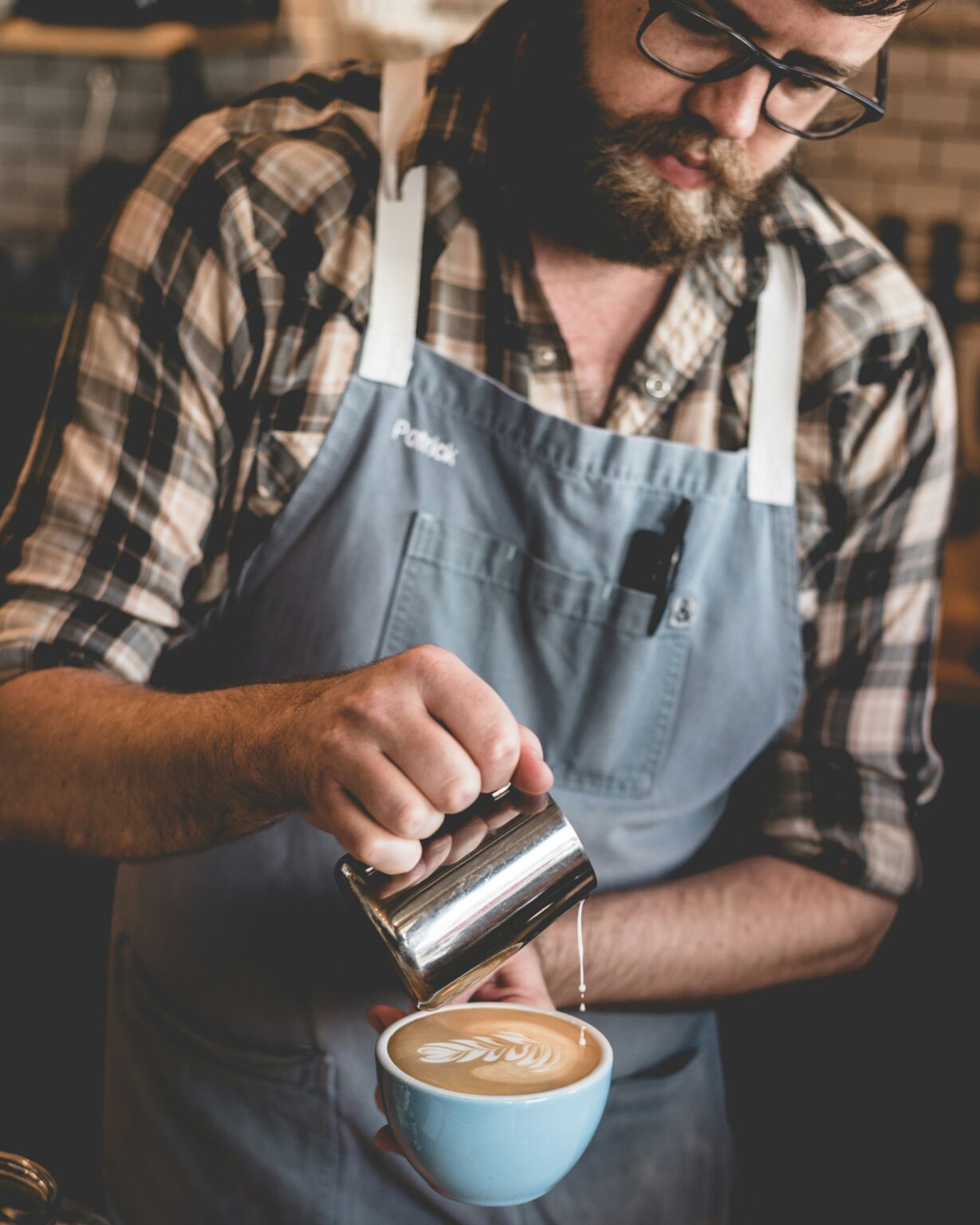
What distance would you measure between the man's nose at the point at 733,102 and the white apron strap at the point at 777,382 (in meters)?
0.23

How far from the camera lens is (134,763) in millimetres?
999

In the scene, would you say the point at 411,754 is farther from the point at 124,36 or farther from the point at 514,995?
the point at 124,36

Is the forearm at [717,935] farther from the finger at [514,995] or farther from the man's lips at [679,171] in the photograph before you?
the man's lips at [679,171]

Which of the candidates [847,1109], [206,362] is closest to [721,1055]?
[847,1109]

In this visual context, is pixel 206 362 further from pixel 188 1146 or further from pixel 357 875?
pixel 188 1146

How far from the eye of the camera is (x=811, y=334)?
1302 millimetres

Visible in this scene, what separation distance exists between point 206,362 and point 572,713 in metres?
0.48

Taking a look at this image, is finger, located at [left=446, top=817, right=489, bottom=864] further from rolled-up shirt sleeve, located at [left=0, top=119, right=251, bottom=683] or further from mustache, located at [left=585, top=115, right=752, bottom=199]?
mustache, located at [left=585, top=115, right=752, bottom=199]

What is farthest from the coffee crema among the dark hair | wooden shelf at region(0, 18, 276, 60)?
wooden shelf at region(0, 18, 276, 60)

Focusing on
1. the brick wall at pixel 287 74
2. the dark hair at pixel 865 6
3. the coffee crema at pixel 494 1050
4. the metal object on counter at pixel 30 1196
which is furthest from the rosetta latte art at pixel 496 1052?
the brick wall at pixel 287 74

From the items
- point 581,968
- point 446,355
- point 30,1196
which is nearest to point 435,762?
point 30,1196

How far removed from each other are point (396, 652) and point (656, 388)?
14.8 inches

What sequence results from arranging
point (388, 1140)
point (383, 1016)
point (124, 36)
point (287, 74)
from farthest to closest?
point (287, 74) < point (124, 36) < point (383, 1016) < point (388, 1140)

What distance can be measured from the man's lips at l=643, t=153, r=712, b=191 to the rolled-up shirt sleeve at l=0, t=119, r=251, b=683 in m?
0.39
